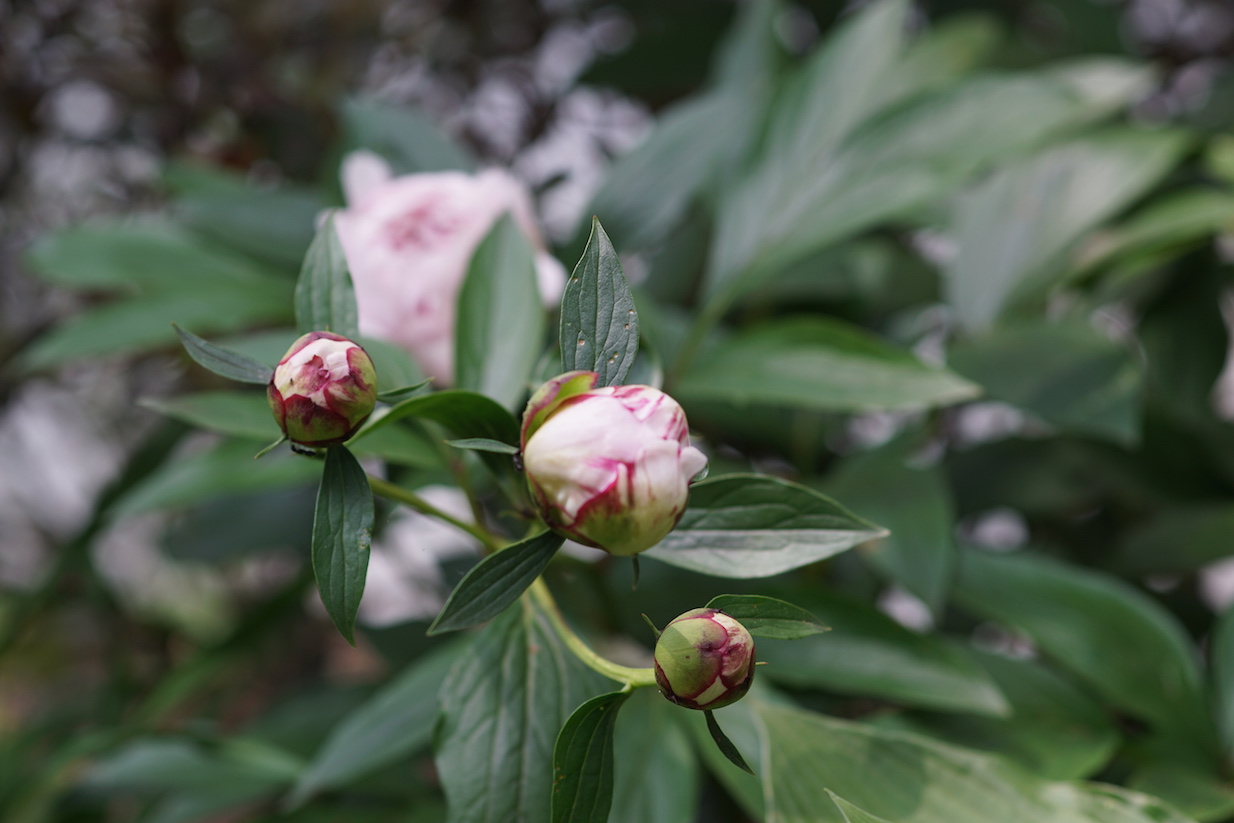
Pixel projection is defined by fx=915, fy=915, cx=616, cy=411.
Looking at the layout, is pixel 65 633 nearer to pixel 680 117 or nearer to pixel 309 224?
pixel 309 224

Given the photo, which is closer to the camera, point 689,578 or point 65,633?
point 689,578

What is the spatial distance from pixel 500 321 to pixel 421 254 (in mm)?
97

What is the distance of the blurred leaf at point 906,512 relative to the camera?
42 cm

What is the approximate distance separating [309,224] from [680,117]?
0.24 meters

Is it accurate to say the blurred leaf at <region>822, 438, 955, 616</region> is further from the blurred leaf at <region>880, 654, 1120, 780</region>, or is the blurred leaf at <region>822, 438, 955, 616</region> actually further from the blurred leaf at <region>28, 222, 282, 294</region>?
the blurred leaf at <region>28, 222, 282, 294</region>

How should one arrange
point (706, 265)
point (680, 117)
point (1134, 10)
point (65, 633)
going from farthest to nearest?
point (65, 633) < point (1134, 10) < point (706, 265) < point (680, 117)

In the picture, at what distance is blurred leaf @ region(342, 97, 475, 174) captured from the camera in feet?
1.89

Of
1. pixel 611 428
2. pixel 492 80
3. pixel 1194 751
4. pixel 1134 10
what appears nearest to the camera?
pixel 611 428

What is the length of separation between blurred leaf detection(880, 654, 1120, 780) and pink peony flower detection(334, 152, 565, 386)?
28cm

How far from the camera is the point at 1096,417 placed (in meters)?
0.47

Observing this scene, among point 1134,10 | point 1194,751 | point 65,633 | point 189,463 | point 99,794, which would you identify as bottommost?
point 65,633

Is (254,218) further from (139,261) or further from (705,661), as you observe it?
(705,661)

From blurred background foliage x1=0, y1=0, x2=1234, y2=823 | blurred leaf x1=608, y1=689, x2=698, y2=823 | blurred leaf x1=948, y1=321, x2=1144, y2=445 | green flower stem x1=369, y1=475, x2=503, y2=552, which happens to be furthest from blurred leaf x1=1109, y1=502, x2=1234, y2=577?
green flower stem x1=369, y1=475, x2=503, y2=552

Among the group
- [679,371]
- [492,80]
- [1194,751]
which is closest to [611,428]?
[679,371]
